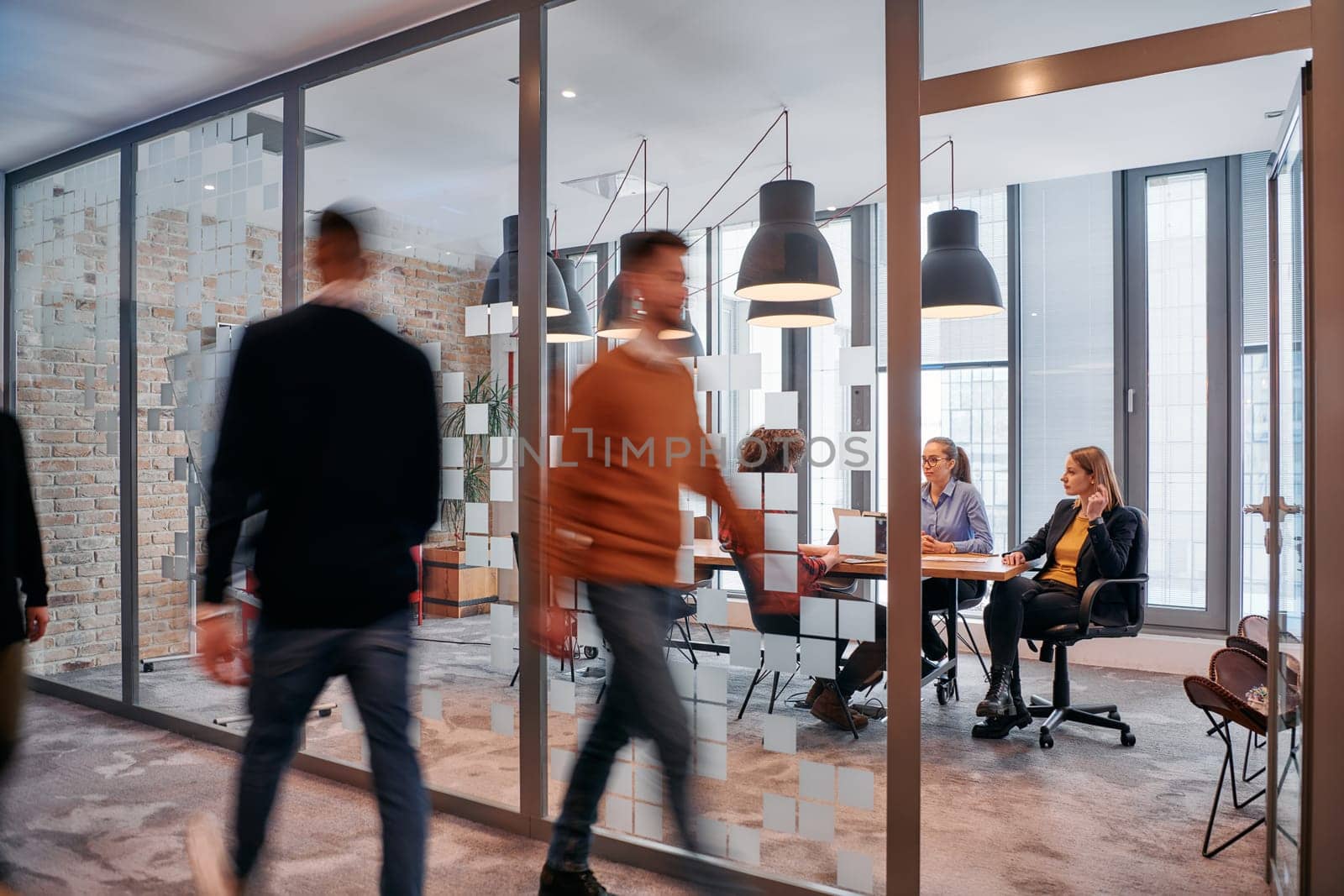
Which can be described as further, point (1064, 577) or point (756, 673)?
point (1064, 577)

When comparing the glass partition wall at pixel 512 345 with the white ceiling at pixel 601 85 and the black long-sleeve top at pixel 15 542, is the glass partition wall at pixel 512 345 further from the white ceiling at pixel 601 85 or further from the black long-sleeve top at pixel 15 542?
the black long-sleeve top at pixel 15 542

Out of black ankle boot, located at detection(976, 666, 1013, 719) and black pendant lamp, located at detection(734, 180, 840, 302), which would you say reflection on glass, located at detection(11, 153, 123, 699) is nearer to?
black pendant lamp, located at detection(734, 180, 840, 302)

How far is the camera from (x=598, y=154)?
301 centimetres

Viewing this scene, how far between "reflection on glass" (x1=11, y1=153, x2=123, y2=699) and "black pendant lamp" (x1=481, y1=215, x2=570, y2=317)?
237 cm

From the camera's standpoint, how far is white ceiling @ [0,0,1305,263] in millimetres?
2652

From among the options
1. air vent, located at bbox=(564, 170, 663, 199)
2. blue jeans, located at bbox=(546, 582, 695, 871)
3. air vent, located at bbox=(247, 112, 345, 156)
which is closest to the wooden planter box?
blue jeans, located at bbox=(546, 582, 695, 871)

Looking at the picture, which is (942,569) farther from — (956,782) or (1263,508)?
(1263,508)

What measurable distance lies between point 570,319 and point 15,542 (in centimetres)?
160

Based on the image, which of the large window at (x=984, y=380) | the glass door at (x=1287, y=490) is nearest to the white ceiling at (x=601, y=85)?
the glass door at (x=1287, y=490)

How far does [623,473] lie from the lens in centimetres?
205

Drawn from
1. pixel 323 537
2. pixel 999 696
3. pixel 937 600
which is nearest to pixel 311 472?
pixel 323 537

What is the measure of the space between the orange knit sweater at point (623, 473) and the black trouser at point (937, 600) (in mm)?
2532

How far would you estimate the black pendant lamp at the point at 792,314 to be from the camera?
8.52 ft

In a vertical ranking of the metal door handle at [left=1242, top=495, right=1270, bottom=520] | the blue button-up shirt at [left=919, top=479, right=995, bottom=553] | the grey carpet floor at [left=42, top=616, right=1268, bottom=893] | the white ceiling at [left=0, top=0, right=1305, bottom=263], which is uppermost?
the white ceiling at [left=0, top=0, right=1305, bottom=263]
